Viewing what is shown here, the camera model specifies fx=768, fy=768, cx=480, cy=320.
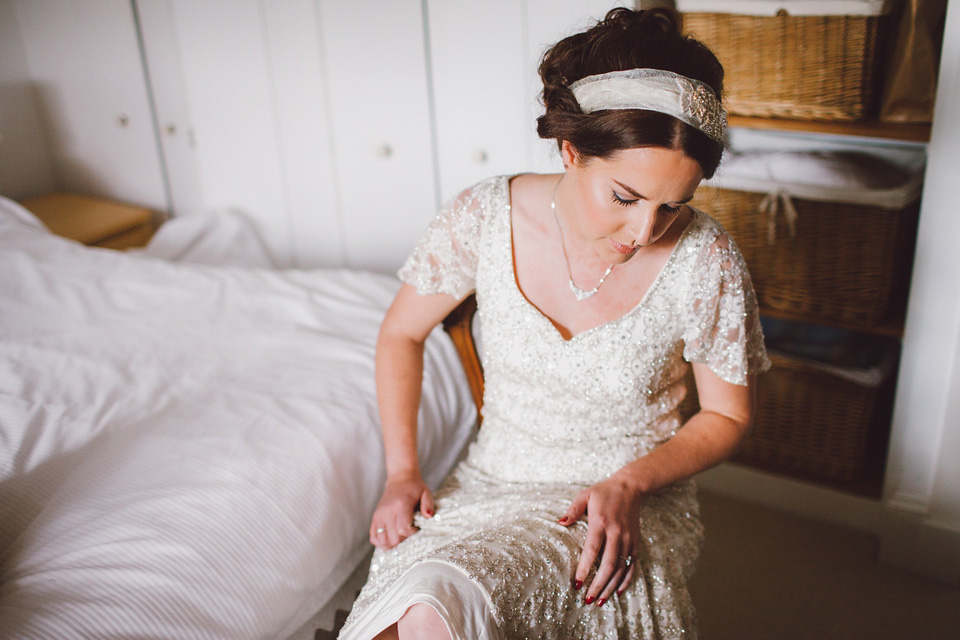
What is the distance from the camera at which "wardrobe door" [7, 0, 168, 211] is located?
2188 mm

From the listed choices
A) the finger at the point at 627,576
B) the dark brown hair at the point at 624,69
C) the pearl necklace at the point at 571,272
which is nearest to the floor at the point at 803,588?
the finger at the point at 627,576

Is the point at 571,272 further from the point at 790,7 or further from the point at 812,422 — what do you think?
the point at 812,422

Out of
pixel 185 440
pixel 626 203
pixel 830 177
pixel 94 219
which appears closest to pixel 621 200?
pixel 626 203

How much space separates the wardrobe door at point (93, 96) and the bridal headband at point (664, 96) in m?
1.79

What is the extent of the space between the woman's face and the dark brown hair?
0.01m

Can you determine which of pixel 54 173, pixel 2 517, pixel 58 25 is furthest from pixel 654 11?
pixel 54 173

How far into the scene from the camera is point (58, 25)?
7.16 ft

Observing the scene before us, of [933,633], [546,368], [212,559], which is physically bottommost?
[933,633]

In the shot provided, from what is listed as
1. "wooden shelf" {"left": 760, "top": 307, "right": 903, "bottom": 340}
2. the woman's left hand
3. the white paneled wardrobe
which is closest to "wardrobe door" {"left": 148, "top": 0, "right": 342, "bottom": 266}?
the white paneled wardrobe

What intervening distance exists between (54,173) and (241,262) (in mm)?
680

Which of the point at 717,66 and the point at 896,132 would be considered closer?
the point at 717,66

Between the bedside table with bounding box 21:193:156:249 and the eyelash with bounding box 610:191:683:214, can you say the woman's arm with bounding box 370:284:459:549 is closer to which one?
the eyelash with bounding box 610:191:683:214

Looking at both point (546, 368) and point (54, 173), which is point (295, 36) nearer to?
point (54, 173)

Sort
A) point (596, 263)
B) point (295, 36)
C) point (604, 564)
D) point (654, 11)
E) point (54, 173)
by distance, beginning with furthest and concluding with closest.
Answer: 1. point (54, 173)
2. point (295, 36)
3. point (596, 263)
4. point (654, 11)
5. point (604, 564)
